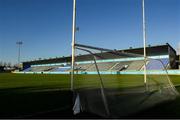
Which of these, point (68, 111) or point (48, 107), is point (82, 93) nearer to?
point (68, 111)

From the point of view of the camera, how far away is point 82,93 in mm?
6062

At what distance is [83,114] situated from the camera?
601 centimetres

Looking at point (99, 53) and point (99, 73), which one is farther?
point (99, 53)

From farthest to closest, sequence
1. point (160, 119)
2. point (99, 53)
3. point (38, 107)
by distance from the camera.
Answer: point (38, 107) → point (99, 53) → point (160, 119)

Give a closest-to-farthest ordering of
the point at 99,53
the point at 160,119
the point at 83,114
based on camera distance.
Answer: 1. the point at 160,119
2. the point at 83,114
3. the point at 99,53

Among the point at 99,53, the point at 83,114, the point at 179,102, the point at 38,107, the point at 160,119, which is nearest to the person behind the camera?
the point at 160,119

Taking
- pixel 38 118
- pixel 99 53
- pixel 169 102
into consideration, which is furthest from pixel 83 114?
pixel 169 102

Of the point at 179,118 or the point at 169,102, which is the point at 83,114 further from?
the point at 169,102

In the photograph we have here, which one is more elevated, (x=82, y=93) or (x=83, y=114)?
(x=82, y=93)

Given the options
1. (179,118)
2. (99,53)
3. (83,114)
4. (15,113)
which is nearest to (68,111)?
(83,114)

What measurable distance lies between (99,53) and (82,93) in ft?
4.24

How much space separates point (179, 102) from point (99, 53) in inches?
137

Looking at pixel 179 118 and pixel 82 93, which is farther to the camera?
pixel 82 93

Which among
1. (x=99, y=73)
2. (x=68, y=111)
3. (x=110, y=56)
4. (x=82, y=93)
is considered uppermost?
(x=110, y=56)
